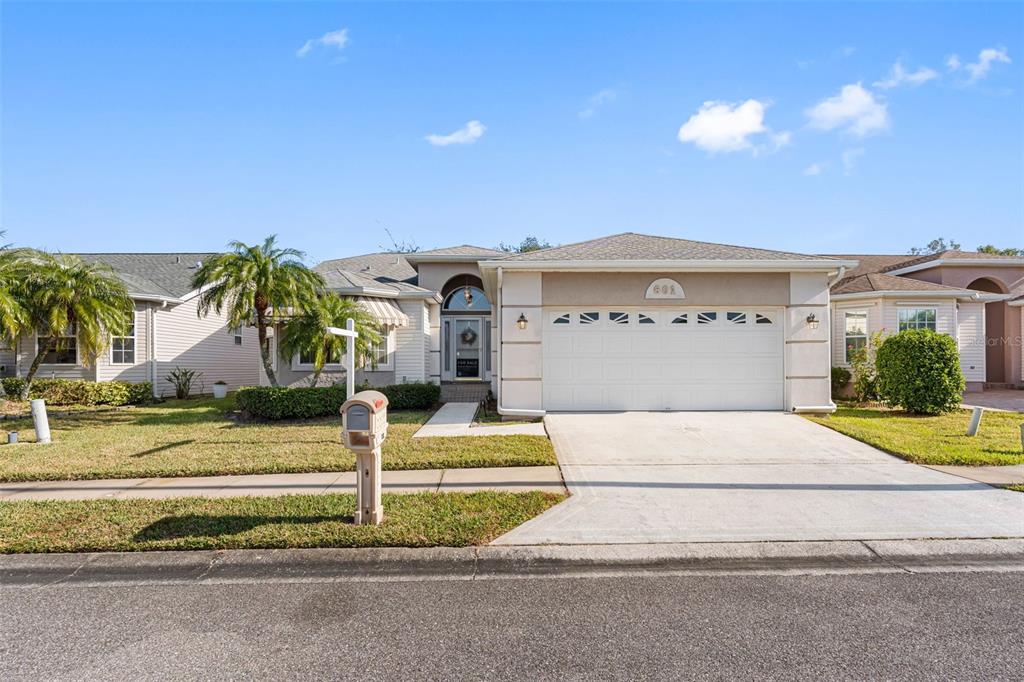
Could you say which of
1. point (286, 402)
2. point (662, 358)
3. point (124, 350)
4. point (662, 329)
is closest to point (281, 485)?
point (286, 402)

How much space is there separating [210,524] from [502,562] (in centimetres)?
284

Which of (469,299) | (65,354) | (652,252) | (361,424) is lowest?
(361,424)

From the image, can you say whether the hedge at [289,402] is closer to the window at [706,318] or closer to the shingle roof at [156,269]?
the shingle roof at [156,269]

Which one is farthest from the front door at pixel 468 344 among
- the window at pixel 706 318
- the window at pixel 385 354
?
the window at pixel 706 318

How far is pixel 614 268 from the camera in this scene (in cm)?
1096

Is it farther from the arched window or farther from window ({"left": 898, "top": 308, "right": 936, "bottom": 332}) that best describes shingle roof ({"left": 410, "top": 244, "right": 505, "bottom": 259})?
window ({"left": 898, "top": 308, "right": 936, "bottom": 332})

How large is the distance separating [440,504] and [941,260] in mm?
21032

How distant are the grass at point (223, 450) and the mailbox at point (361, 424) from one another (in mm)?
2602

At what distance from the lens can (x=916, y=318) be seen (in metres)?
15.5

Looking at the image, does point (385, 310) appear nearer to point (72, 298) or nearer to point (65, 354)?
point (72, 298)

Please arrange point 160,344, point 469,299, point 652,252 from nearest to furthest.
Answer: point 652,252 < point 160,344 < point 469,299

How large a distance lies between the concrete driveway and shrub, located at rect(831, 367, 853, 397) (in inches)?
260

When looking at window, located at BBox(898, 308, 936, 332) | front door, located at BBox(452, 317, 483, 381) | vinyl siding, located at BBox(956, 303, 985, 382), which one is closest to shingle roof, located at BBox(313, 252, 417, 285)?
front door, located at BBox(452, 317, 483, 381)

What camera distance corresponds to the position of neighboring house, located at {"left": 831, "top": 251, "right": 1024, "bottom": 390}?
15461 millimetres
